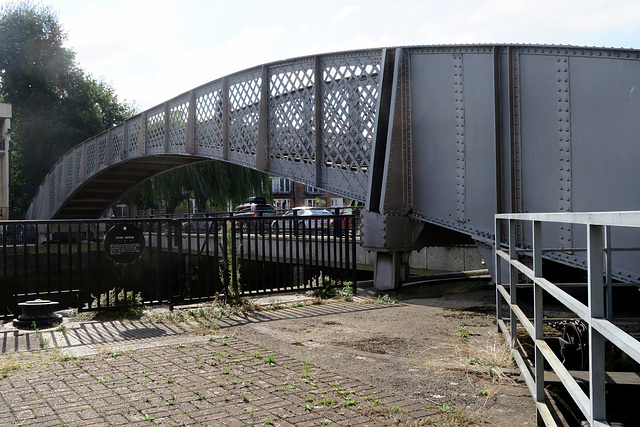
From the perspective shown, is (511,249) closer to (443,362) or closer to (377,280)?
(443,362)

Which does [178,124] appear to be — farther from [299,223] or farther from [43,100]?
[43,100]

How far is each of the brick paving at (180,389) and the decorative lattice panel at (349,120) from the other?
735 centimetres

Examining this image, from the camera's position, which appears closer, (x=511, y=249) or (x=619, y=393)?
(x=619, y=393)

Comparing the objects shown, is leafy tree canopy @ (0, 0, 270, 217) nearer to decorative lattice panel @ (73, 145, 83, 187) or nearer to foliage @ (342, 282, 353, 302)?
decorative lattice panel @ (73, 145, 83, 187)

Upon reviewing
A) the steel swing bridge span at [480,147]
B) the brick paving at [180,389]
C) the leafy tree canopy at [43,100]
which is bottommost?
the brick paving at [180,389]

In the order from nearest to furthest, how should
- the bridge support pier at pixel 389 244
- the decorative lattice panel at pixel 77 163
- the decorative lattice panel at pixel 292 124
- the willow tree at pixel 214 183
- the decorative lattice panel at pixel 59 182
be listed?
the bridge support pier at pixel 389 244, the decorative lattice panel at pixel 292 124, the decorative lattice panel at pixel 77 163, the decorative lattice panel at pixel 59 182, the willow tree at pixel 214 183

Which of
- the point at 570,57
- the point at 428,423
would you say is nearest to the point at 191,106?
the point at 570,57

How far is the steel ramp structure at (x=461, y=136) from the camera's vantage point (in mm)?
8812

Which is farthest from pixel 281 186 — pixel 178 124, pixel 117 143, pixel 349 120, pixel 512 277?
pixel 512 277

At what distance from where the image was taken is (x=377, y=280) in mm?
11336

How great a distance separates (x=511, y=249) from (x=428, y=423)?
1.81 m

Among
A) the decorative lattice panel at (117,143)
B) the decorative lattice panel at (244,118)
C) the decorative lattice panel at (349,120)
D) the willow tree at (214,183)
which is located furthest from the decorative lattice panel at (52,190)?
the decorative lattice panel at (349,120)

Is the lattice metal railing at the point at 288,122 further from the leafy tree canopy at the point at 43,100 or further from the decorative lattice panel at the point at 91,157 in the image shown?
the leafy tree canopy at the point at 43,100

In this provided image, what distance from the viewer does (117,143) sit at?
104 feet
